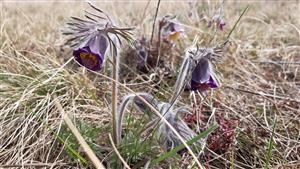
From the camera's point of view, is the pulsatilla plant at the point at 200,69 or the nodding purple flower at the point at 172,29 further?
the nodding purple flower at the point at 172,29

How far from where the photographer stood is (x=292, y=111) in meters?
1.89

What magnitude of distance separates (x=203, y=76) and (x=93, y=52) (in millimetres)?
351

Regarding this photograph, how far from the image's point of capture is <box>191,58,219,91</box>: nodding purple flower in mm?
1400

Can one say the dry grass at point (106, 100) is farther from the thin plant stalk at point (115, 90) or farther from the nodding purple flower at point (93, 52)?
the nodding purple flower at point (93, 52)

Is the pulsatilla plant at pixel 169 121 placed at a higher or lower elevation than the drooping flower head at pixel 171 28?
lower

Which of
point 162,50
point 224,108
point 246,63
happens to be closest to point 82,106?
point 224,108

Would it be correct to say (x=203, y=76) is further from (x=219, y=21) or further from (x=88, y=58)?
(x=219, y=21)

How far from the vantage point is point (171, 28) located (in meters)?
2.29

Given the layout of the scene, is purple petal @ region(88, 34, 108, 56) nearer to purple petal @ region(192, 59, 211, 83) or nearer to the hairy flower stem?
the hairy flower stem

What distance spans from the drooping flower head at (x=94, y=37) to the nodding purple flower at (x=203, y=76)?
0.83 feet

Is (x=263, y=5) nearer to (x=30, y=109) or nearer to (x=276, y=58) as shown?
(x=276, y=58)

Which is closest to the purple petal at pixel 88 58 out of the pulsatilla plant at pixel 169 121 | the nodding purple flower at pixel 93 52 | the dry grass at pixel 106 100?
the nodding purple flower at pixel 93 52

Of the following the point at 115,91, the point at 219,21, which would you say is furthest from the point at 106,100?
the point at 219,21

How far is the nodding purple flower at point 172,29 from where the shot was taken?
2258 mm
